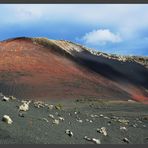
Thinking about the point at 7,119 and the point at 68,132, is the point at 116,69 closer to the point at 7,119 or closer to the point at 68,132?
the point at 68,132

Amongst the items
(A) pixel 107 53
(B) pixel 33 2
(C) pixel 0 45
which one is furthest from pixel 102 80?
(B) pixel 33 2

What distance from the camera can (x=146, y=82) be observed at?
76188mm

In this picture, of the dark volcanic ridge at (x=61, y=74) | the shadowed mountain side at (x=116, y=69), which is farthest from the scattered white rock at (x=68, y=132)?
the shadowed mountain side at (x=116, y=69)

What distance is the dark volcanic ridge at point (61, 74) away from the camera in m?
47.0

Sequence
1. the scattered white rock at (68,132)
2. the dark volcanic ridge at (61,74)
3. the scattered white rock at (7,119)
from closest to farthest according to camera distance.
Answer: the scattered white rock at (7,119) → the scattered white rock at (68,132) → the dark volcanic ridge at (61,74)

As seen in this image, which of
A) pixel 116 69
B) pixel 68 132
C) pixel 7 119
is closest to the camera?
pixel 7 119

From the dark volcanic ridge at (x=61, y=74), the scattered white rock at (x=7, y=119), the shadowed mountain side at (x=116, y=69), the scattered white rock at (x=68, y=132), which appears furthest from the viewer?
the shadowed mountain side at (x=116, y=69)

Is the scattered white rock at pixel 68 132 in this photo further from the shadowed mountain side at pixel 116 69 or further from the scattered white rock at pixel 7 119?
the shadowed mountain side at pixel 116 69

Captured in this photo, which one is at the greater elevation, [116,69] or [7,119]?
[116,69]

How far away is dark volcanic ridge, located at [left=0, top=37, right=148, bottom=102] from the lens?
4703cm

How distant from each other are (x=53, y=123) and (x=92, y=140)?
224 cm

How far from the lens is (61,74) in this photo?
54500 millimetres

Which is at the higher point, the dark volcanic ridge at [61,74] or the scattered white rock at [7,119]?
the dark volcanic ridge at [61,74]

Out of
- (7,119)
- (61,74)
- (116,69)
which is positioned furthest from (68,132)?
(116,69)
